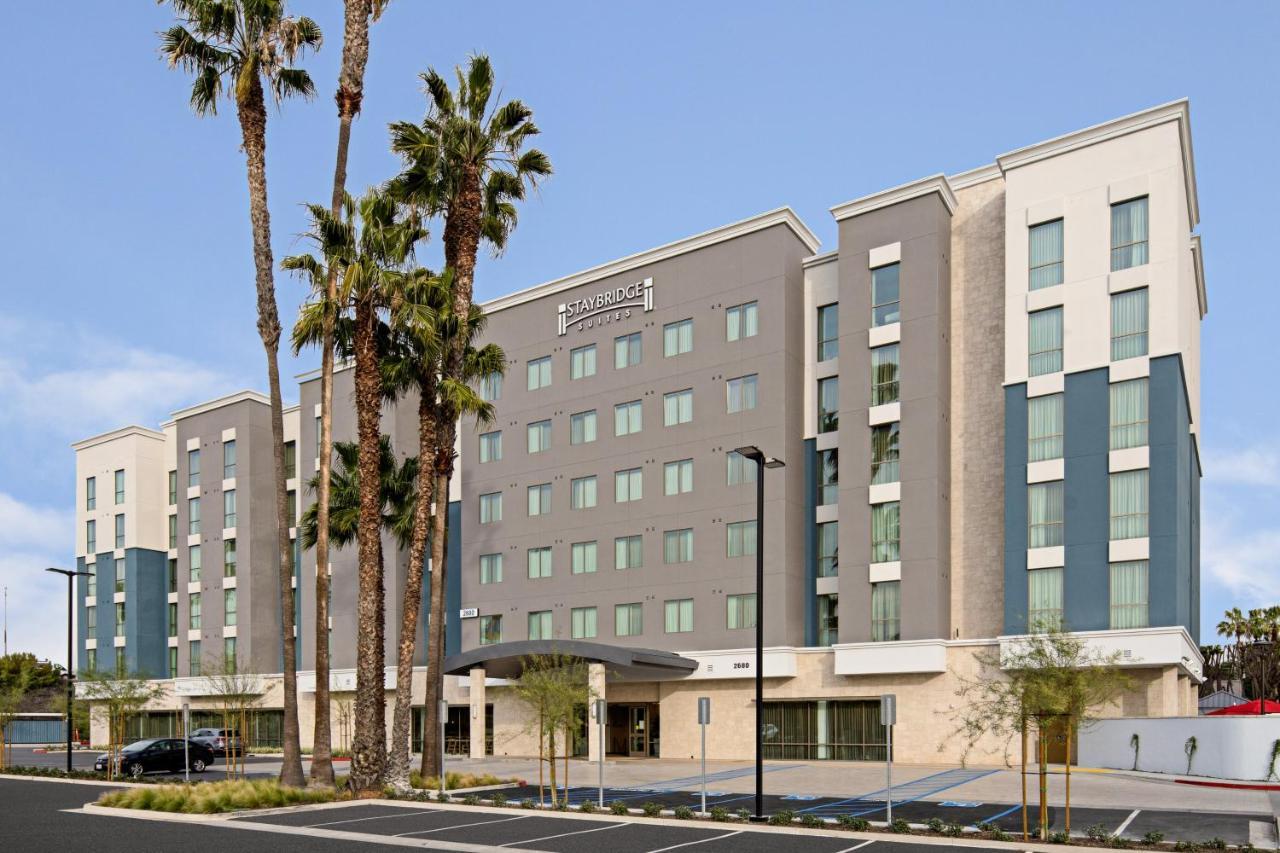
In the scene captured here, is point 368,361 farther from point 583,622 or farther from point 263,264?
point 583,622

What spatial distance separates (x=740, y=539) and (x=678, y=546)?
10.5 feet

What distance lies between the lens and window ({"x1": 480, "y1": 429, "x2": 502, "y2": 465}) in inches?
2199

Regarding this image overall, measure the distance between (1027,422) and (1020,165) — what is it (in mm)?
9401

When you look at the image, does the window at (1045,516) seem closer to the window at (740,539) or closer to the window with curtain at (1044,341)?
the window with curtain at (1044,341)

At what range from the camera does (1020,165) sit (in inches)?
1639

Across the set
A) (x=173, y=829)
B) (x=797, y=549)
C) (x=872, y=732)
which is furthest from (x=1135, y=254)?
(x=173, y=829)

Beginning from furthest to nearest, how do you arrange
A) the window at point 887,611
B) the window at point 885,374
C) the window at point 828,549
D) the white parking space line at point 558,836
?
1. the window at point 828,549
2. the window at point 885,374
3. the window at point 887,611
4. the white parking space line at point 558,836

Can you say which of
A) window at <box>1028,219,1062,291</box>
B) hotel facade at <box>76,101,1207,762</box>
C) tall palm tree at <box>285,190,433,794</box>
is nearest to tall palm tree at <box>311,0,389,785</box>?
tall palm tree at <box>285,190,433,794</box>

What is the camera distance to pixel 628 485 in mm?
50438

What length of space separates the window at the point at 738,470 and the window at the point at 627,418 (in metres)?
5.16

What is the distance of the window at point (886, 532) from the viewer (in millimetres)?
42375

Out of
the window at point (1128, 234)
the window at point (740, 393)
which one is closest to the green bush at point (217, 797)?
the window at point (740, 393)

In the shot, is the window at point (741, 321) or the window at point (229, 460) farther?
the window at point (229, 460)

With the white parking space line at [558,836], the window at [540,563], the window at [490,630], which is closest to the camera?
the white parking space line at [558,836]
